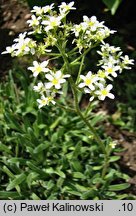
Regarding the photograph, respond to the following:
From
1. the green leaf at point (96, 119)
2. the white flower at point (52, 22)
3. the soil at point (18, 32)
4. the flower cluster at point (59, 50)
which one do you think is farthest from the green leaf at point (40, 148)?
the white flower at point (52, 22)

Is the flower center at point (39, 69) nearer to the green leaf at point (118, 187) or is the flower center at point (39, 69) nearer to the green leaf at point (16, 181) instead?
the green leaf at point (16, 181)

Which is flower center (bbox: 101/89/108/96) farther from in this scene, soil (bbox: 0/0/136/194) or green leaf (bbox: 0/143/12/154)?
soil (bbox: 0/0/136/194)

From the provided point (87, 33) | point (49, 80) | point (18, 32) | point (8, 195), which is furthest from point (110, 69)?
point (18, 32)

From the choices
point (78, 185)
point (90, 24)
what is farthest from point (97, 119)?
point (90, 24)

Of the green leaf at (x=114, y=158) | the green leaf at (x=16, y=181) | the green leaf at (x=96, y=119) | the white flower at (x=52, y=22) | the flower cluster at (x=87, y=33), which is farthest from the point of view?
the green leaf at (x=96, y=119)

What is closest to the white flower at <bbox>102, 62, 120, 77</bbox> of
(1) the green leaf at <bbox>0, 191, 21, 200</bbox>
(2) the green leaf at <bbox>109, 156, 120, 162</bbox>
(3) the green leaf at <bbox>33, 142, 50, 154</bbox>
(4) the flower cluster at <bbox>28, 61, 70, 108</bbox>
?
(4) the flower cluster at <bbox>28, 61, 70, 108</bbox>

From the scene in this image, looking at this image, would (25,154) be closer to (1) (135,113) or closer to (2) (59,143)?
(2) (59,143)

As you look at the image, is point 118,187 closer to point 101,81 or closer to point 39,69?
point 101,81

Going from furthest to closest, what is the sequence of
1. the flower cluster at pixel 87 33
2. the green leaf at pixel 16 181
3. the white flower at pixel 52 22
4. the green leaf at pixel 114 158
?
the green leaf at pixel 114 158 → the green leaf at pixel 16 181 → the flower cluster at pixel 87 33 → the white flower at pixel 52 22
